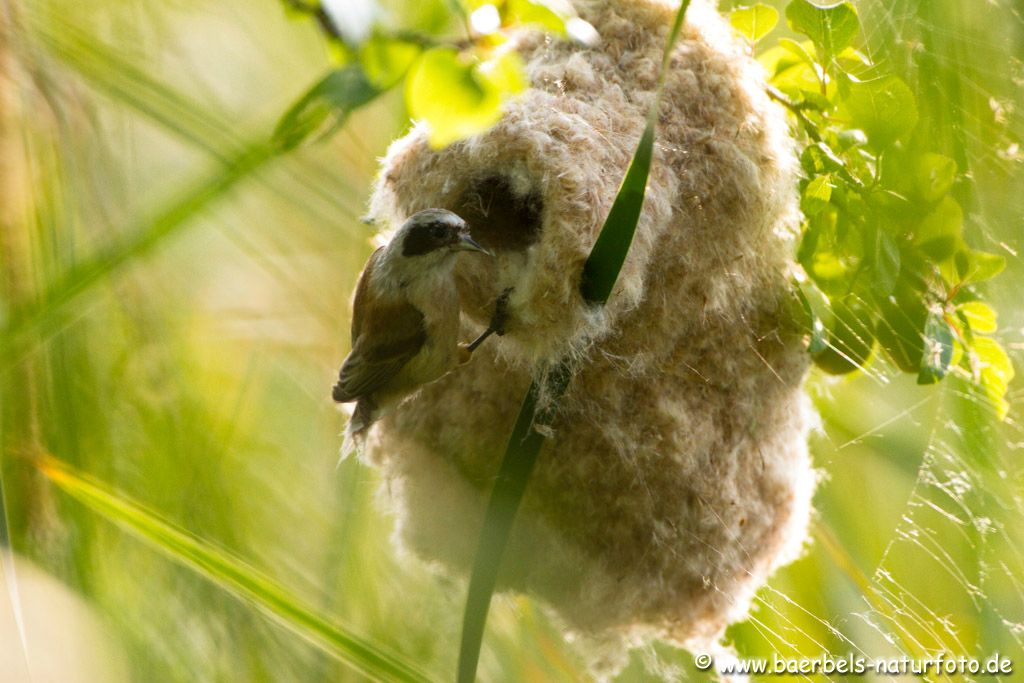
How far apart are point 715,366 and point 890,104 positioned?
49 centimetres

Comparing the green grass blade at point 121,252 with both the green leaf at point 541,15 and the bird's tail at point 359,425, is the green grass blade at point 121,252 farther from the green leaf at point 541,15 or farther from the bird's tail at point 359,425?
the green leaf at point 541,15

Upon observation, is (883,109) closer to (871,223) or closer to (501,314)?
(871,223)

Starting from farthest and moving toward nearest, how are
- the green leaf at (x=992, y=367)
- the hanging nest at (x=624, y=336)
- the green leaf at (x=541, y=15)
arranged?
the green leaf at (x=992, y=367)
the hanging nest at (x=624, y=336)
the green leaf at (x=541, y=15)

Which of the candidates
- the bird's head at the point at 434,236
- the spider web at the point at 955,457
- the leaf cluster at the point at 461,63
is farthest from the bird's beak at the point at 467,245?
the spider web at the point at 955,457

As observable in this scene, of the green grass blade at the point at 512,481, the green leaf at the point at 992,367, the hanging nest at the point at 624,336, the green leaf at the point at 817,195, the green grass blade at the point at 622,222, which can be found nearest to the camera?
the green grass blade at the point at 622,222

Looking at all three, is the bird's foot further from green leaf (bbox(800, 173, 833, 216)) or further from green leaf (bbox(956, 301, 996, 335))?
green leaf (bbox(956, 301, 996, 335))

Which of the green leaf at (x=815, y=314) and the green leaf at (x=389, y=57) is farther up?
the green leaf at (x=389, y=57)

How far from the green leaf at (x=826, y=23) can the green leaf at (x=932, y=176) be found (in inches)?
8.6

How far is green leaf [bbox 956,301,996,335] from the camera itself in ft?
5.09

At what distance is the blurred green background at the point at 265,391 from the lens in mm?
1572

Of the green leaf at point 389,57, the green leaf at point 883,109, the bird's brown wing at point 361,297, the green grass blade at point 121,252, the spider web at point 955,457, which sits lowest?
the spider web at point 955,457

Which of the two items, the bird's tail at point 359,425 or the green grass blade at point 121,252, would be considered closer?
the green grass blade at point 121,252

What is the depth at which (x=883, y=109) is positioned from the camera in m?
1.40

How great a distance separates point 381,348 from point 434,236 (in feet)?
0.80
